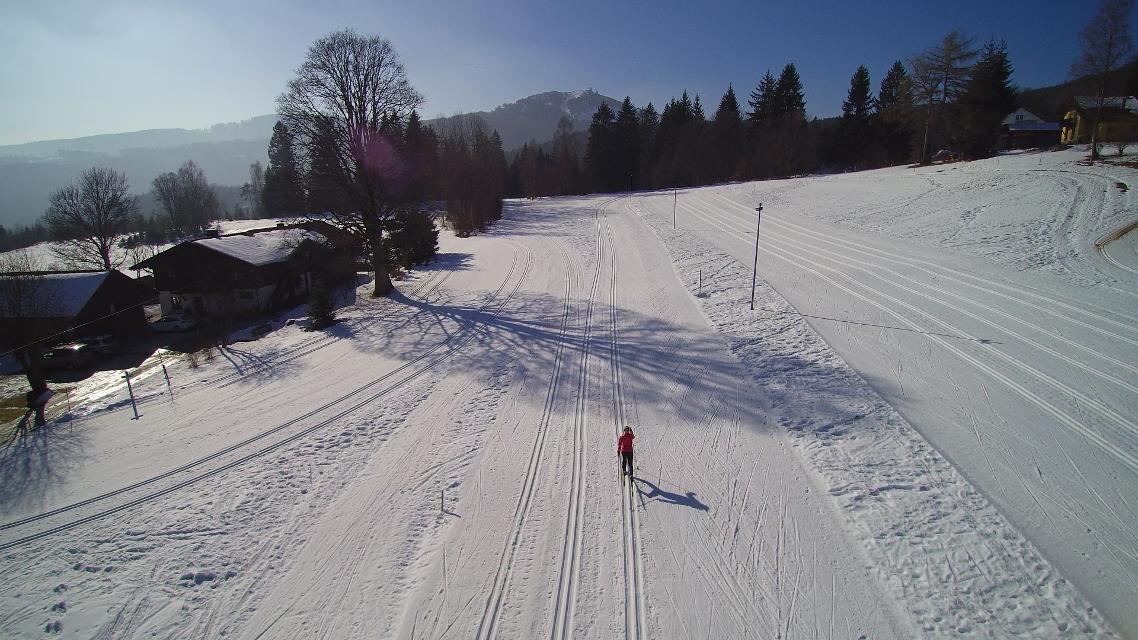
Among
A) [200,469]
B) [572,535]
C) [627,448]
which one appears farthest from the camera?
[200,469]

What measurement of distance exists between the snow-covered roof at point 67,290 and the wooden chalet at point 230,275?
2597 mm

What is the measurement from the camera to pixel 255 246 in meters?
30.0

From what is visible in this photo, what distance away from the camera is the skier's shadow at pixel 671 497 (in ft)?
26.8

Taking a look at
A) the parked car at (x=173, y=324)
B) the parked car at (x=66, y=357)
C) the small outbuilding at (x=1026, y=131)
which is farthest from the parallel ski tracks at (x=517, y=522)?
the small outbuilding at (x=1026, y=131)

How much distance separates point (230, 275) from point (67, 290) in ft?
23.6

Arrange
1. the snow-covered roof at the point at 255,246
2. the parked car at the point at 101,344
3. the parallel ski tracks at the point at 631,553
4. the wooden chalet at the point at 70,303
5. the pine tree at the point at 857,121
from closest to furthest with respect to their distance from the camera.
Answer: the parallel ski tracks at the point at 631,553 < the wooden chalet at the point at 70,303 < the parked car at the point at 101,344 < the snow-covered roof at the point at 255,246 < the pine tree at the point at 857,121

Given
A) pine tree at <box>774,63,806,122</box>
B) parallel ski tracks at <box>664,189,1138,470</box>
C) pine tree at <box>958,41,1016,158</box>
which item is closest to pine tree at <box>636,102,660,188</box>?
pine tree at <box>774,63,806,122</box>

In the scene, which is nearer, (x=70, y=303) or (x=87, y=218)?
(x=70, y=303)

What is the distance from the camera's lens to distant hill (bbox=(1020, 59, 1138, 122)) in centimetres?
3394

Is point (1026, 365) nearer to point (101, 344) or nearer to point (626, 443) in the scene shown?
point (626, 443)

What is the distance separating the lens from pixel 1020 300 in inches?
628

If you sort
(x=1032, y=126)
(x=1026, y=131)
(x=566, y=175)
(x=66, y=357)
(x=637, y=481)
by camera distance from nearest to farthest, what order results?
(x=637, y=481), (x=66, y=357), (x=1026, y=131), (x=1032, y=126), (x=566, y=175)

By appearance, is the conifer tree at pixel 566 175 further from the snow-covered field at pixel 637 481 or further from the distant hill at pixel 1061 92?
the snow-covered field at pixel 637 481

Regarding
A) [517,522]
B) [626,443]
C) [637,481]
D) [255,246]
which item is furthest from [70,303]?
[637,481]
